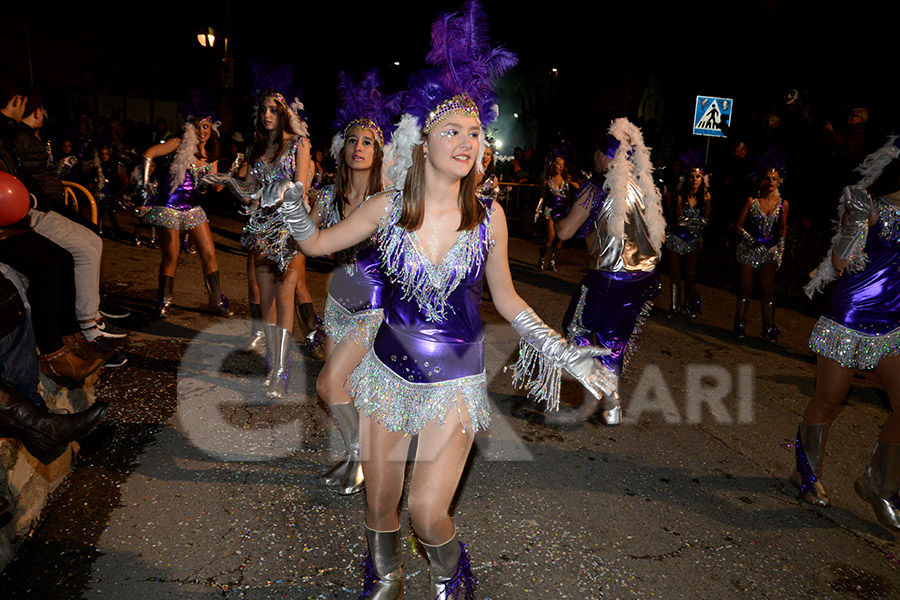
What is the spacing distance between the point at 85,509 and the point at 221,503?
67 centimetres

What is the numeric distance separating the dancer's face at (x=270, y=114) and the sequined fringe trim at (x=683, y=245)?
18.9 feet

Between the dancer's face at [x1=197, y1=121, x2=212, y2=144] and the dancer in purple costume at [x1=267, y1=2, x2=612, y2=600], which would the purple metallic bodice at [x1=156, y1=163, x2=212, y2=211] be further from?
the dancer in purple costume at [x1=267, y1=2, x2=612, y2=600]

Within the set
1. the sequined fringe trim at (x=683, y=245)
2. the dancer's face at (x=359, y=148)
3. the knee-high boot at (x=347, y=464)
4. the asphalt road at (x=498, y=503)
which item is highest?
the dancer's face at (x=359, y=148)

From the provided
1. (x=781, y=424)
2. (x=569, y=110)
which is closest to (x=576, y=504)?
(x=781, y=424)

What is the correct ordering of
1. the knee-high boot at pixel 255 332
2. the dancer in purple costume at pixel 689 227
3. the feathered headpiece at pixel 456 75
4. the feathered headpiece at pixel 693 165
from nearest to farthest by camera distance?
1. the feathered headpiece at pixel 456 75
2. the knee-high boot at pixel 255 332
3. the dancer in purple costume at pixel 689 227
4. the feathered headpiece at pixel 693 165

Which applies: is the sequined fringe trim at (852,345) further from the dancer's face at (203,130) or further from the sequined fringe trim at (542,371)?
the dancer's face at (203,130)

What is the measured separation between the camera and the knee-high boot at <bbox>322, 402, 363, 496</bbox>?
11.5 ft

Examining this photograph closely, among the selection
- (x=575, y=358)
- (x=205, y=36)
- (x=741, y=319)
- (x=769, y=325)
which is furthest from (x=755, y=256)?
(x=205, y=36)

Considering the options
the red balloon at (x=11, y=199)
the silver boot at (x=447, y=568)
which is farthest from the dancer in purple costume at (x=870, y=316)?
the red balloon at (x=11, y=199)

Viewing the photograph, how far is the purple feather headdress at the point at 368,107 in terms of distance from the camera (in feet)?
12.8

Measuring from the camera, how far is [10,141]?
12.2 ft

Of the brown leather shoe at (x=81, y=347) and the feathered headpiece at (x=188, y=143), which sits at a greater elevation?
the feathered headpiece at (x=188, y=143)

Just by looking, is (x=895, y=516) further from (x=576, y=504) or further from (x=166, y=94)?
(x=166, y=94)

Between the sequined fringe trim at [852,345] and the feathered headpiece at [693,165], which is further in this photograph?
the feathered headpiece at [693,165]
